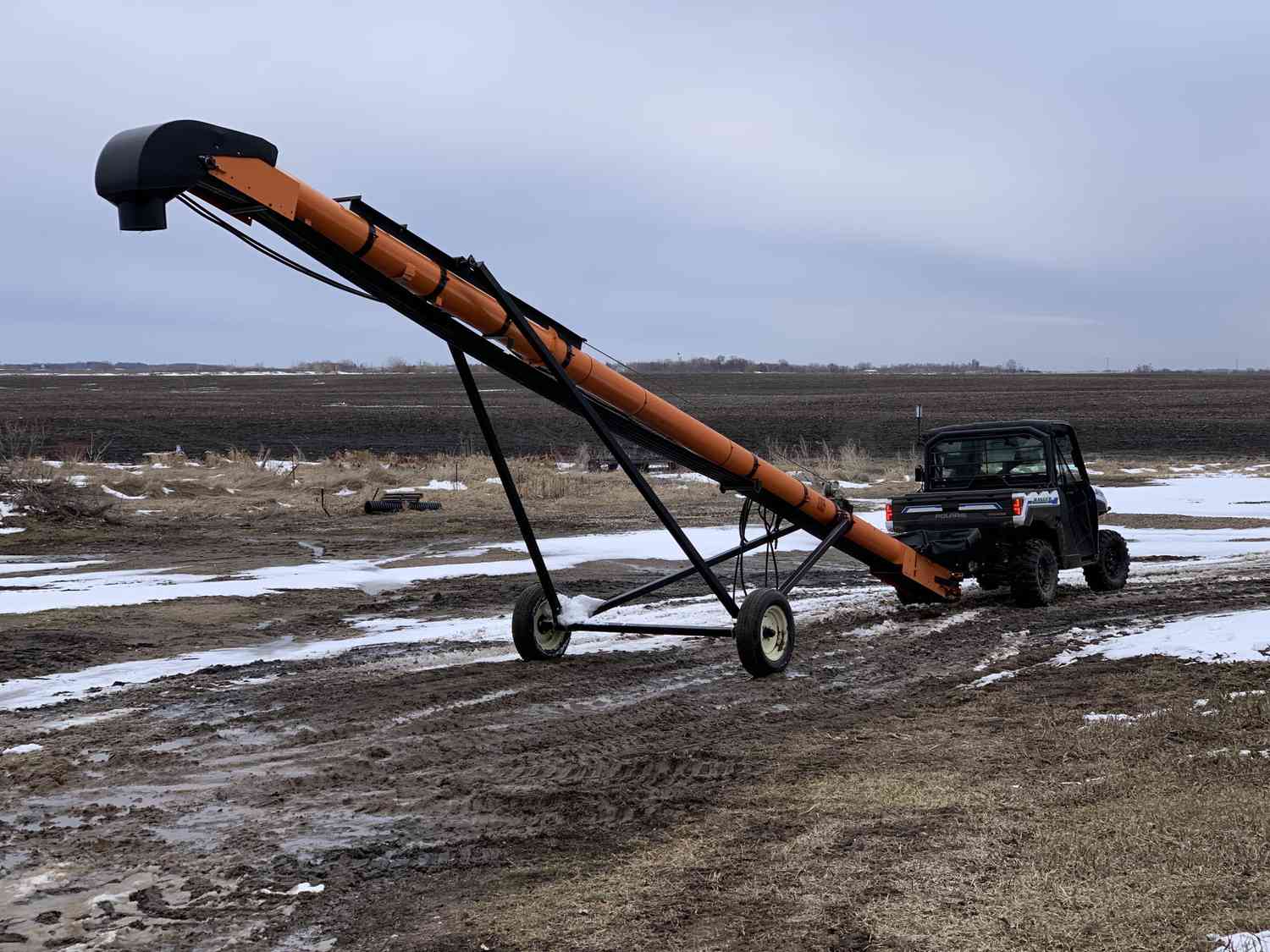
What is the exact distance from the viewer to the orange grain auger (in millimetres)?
7703

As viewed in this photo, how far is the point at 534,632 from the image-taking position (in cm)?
1141

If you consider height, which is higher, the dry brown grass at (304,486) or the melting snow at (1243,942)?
the dry brown grass at (304,486)

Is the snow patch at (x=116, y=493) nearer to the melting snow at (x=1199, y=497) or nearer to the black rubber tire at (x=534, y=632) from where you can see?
the black rubber tire at (x=534, y=632)

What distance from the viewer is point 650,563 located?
18.7 m

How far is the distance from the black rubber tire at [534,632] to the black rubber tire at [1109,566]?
7174 millimetres

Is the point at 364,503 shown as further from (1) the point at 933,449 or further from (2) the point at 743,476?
(2) the point at 743,476

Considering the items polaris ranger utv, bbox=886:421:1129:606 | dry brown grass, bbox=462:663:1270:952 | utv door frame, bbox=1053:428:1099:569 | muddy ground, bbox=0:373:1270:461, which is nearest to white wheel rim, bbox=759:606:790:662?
dry brown grass, bbox=462:663:1270:952

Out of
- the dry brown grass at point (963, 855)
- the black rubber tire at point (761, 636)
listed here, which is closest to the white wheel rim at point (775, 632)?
the black rubber tire at point (761, 636)

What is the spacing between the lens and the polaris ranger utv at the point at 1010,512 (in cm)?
1438

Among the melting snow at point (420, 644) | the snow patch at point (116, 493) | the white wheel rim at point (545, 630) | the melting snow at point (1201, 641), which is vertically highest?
the snow patch at point (116, 493)

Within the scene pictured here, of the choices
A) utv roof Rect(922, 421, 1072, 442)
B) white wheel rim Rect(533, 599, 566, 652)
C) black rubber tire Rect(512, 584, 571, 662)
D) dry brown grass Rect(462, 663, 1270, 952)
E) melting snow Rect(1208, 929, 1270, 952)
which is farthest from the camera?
utv roof Rect(922, 421, 1072, 442)

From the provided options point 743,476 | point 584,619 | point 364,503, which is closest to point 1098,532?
point 743,476

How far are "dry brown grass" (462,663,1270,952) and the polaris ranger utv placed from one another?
19.0 ft

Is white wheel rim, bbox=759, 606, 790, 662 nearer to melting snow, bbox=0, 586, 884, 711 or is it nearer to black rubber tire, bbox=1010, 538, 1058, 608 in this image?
melting snow, bbox=0, 586, 884, 711
